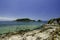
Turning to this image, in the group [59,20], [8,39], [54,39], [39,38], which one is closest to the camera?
[54,39]

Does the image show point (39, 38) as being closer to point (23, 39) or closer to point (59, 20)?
point (23, 39)

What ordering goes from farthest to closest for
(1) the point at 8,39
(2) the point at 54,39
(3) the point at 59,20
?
1. (3) the point at 59,20
2. (1) the point at 8,39
3. (2) the point at 54,39

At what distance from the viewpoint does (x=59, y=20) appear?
24.0 meters

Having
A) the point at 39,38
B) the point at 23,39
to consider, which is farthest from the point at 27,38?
the point at 39,38

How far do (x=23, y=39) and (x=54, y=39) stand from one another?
2.24 m

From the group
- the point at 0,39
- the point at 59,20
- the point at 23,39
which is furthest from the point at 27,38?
the point at 59,20

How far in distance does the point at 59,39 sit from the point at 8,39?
3695 millimetres

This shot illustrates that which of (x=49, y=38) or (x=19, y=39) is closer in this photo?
(x=49, y=38)

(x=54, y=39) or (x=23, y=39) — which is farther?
(x=23, y=39)

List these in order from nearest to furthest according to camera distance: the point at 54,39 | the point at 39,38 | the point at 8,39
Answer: the point at 54,39 < the point at 39,38 < the point at 8,39

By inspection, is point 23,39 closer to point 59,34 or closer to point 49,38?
point 49,38

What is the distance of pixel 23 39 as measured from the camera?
8312mm

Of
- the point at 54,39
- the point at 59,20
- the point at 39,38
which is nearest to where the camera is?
the point at 54,39

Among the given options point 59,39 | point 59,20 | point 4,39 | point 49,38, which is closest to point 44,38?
point 49,38
